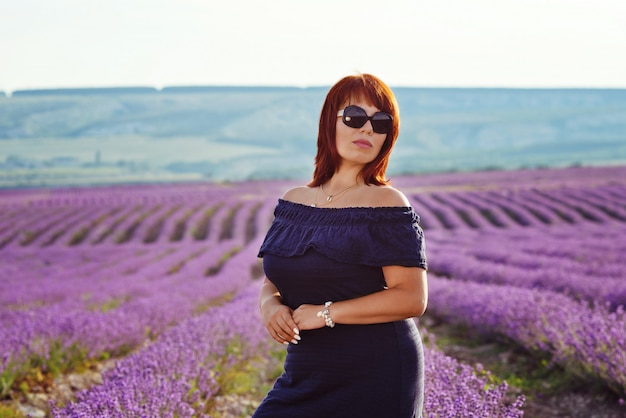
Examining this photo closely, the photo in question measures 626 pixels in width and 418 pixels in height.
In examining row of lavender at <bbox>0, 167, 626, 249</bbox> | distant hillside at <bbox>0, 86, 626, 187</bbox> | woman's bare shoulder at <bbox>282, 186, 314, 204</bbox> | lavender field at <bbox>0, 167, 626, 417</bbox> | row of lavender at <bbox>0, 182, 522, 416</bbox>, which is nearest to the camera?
woman's bare shoulder at <bbox>282, 186, 314, 204</bbox>

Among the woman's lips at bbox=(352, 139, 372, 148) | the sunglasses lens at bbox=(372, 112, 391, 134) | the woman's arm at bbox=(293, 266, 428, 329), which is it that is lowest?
the woman's arm at bbox=(293, 266, 428, 329)

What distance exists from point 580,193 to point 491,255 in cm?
1365

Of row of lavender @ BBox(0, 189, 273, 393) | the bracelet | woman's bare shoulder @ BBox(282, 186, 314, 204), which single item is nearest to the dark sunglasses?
woman's bare shoulder @ BBox(282, 186, 314, 204)

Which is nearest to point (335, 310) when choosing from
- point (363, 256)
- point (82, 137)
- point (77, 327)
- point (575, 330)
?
point (363, 256)

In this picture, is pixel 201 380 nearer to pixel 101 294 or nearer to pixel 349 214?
pixel 349 214

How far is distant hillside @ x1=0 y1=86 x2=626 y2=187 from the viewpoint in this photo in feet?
273

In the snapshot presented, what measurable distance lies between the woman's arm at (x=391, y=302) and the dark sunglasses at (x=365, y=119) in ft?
1.56

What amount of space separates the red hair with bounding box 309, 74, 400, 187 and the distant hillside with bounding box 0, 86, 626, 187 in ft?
212

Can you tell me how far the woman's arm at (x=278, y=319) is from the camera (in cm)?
213

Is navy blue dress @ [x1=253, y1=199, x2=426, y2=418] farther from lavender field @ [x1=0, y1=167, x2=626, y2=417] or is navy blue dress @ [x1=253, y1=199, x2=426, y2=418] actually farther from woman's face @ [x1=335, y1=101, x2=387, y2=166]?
lavender field @ [x1=0, y1=167, x2=626, y2=417]

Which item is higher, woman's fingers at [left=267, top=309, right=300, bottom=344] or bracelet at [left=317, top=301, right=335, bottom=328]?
bracelet at [left=317, top=301, right=335, bottom=328]

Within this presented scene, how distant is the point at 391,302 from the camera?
1.98 meters

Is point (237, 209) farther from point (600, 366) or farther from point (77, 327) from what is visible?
point (600, 366)

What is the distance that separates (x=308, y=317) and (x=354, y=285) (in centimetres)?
17
